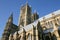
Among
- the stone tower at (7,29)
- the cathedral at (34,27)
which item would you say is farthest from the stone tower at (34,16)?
the stone tower at (7,29)

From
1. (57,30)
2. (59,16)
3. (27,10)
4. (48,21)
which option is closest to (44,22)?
(48,21)

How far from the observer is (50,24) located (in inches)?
1135

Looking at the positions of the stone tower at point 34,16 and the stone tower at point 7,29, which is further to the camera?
the stone tower at point 34,16

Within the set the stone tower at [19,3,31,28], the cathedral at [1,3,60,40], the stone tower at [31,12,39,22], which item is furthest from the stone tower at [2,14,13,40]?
the stone tower at [31,12,39,22]

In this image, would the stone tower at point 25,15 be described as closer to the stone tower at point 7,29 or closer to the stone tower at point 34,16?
the stone tower at point 34,16

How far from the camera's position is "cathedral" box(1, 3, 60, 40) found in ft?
72.5

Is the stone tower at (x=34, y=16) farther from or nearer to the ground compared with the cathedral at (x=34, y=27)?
farther from the ground

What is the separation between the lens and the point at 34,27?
23.2 meters

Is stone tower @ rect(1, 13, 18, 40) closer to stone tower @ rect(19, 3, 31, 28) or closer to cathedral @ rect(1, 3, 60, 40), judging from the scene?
cathedral @ rect(1, 3, 60, 40)

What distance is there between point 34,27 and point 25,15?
24.4m

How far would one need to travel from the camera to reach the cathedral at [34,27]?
2209 cm

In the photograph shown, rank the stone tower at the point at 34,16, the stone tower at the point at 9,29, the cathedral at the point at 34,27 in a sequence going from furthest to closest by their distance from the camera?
the stone tower at the point at 34,16 < the stone tower at the point at 9,29 < the cathedral at the point at 34,27

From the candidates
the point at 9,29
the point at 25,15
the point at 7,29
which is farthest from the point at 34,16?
the point at 7,29

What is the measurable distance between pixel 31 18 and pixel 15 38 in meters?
23.9
